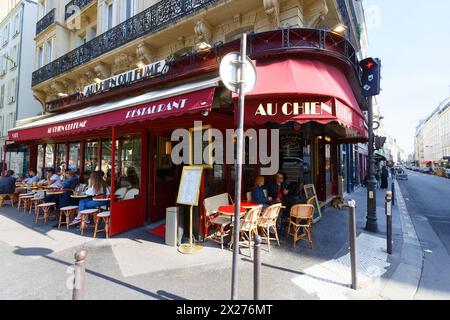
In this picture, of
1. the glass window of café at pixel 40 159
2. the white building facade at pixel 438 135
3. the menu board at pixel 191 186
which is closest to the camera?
the menu board at pixel 191 186

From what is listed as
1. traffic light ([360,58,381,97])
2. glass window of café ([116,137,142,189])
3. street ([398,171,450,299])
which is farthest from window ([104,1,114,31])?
street ([398,171,450,299])

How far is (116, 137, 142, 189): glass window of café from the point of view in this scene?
7.33m

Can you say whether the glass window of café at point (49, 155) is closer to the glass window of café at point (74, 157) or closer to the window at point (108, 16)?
the glass window of café at point (74, 157)

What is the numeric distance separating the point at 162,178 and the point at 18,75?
67.8 ft

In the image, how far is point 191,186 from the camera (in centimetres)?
518

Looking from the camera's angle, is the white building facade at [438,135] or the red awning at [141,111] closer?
the red awning at [141,111]

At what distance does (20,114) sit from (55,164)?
1053 cm

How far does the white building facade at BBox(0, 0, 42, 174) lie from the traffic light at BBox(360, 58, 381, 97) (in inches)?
880

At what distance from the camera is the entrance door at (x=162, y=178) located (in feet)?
23.4

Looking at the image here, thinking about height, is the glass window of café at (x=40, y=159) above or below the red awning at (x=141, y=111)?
below

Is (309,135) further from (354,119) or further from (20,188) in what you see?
(20,188)

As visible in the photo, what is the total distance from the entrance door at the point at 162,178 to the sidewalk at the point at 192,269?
137 cm

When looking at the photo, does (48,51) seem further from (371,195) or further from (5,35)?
(371,195)

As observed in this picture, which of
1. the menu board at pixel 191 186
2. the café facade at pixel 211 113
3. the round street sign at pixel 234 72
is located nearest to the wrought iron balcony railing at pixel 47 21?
the café facade at pixel 211 113
